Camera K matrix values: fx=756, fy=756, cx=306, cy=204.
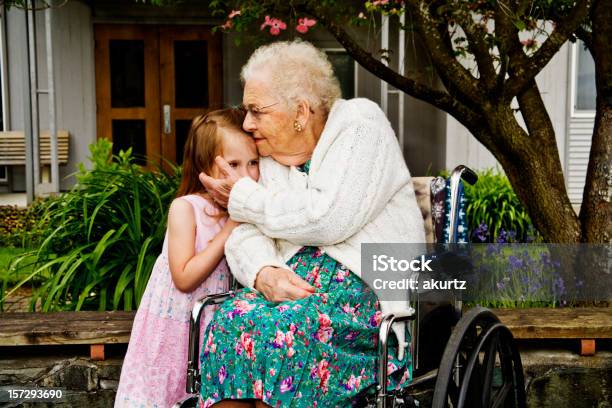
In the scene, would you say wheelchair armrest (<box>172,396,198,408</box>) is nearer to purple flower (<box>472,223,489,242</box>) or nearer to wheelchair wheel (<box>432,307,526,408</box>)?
wheelchair wheel (<box>432,307,526,408</box>)

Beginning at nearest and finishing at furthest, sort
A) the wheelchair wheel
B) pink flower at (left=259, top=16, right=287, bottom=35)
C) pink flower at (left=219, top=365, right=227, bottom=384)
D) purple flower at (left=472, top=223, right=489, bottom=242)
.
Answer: the wheelchair wheel < pink flower at (left=219, top=365, right=227, bottom=384) < pink flower at (left=259, top=16, right=287, bottom=35) < purple flower at (left=472, top=223, right=489, bottom=242)

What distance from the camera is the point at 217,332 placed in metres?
2.29

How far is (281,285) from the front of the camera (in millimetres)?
2373

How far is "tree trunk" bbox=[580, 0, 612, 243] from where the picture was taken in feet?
11.3

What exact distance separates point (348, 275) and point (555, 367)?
118cm

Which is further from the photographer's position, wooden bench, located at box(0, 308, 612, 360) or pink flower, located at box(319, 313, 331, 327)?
wooden bench, located at box(0, 308, 612, 360)

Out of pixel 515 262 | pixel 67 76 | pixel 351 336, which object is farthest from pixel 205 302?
pixel 67 76

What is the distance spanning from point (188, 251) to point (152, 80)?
25.9ft

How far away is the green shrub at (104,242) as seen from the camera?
358 centimetres

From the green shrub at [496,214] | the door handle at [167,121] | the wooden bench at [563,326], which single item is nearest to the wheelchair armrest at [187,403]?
the wooden bench at [563,326]

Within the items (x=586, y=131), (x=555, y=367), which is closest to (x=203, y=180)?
(x=555, y=367)

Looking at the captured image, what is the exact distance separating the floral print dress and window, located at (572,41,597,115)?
7.55m

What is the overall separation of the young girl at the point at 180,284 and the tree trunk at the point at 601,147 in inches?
69.0

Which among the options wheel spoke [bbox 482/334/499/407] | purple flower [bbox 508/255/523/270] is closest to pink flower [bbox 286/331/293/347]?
wheel spoke [bbox 482/334/499/407]
